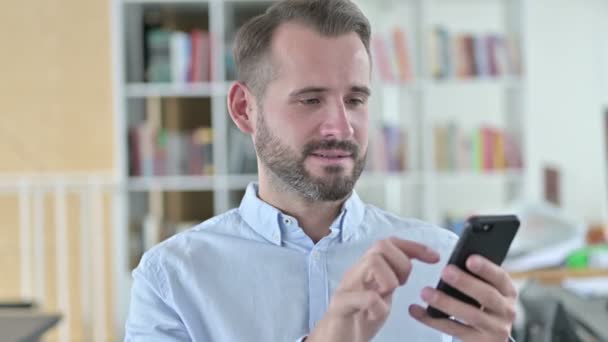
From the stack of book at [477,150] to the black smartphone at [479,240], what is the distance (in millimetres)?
3537

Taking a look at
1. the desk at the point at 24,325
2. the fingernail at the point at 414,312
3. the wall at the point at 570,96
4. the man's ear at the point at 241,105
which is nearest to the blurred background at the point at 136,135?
the wall at the point at 570,96

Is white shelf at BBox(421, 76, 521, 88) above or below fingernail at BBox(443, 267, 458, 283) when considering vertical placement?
above

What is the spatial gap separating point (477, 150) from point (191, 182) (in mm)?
1431

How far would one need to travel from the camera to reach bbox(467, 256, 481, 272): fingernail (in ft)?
3.38

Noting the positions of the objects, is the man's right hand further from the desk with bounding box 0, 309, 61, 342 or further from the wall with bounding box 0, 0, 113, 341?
the wall with bounding box 0, 0, 113, 341

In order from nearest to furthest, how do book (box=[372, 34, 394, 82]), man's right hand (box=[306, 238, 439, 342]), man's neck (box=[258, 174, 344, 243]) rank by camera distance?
man's right hand (box=[306, 238, 439, 342]) < man's neck (box=[258, 174, 344, 243]) < book (box=[372, 34, 394, 82])

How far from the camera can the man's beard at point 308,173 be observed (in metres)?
1.30

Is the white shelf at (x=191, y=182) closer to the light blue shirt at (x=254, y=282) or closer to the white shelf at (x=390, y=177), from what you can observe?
the white shelf at (x=390, y=177)

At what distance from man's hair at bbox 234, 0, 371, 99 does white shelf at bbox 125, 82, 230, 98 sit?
2.96m

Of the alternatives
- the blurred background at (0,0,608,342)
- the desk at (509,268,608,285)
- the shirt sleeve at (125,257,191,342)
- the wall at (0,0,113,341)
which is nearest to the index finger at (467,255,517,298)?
the shirt sleeve at (125,257,191,342)

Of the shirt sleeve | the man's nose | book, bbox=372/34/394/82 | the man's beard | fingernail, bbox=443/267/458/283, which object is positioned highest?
book, bbox=372/34/394/82

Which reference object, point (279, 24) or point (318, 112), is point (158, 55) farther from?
point (318, 112)

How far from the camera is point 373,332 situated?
1.10m

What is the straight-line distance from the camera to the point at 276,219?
141 cm
